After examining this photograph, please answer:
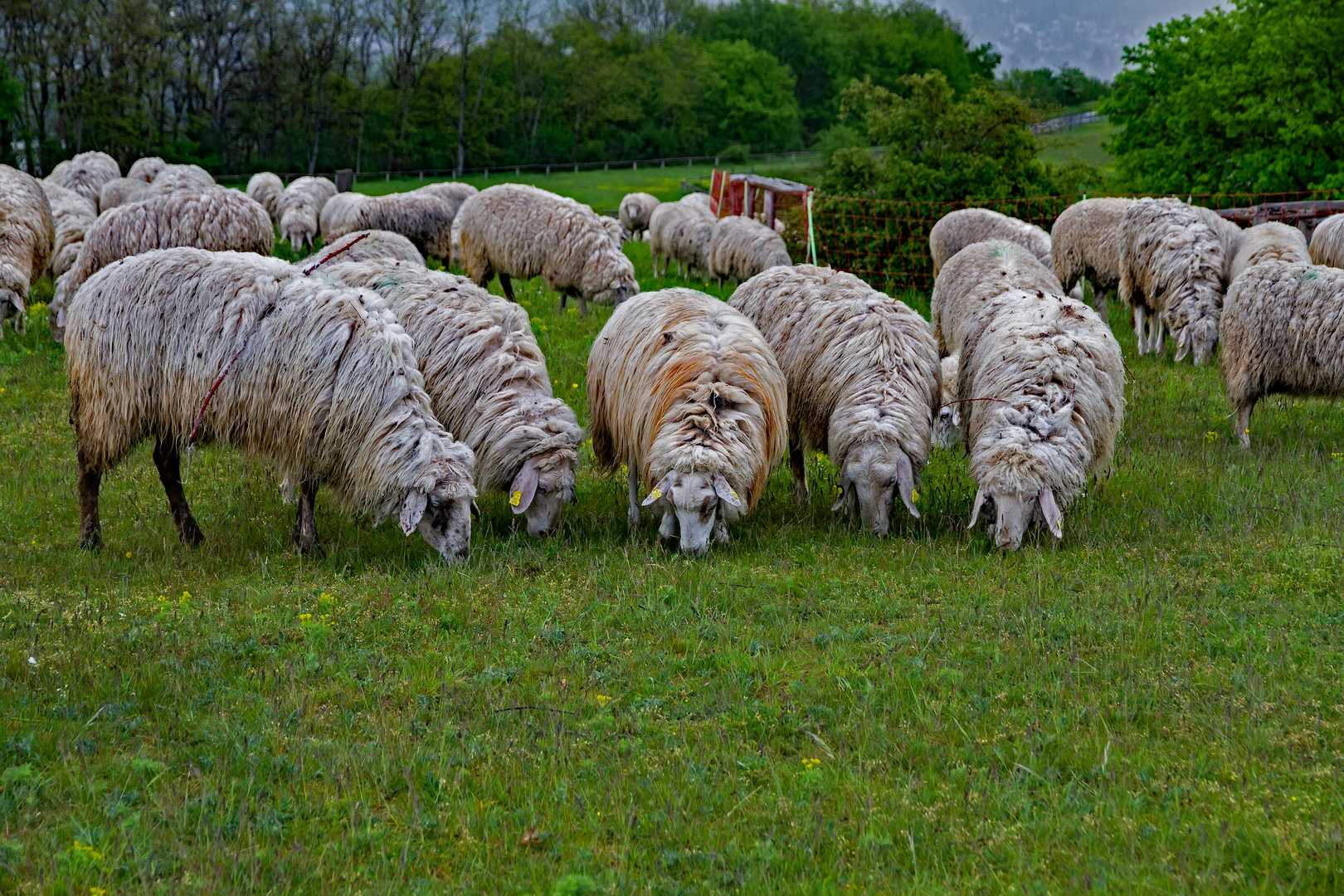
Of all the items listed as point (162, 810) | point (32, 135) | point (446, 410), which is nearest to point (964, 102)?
point (446, 410)

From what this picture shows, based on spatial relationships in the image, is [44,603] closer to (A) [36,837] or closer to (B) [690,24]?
(A) [36,837]

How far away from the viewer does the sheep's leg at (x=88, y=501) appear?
24.9 feet

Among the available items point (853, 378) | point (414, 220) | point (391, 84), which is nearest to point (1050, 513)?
point (853, 378)

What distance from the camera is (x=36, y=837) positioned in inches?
148

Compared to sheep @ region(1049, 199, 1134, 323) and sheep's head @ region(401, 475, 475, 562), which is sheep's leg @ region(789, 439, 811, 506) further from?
sheep @ region(1049, 199, 1134, 323)

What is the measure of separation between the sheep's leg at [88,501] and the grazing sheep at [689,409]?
11.3 feet

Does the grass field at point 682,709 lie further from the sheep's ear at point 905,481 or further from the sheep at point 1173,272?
the sheep at point 1173,272

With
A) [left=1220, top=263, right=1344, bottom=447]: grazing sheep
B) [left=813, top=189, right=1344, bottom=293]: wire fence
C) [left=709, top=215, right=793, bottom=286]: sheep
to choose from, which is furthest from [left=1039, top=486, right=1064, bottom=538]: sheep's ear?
[left=709, top=215, right=793, bottom=286]: sheep

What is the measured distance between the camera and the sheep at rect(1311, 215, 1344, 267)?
14.2m

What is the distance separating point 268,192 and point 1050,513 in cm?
2734

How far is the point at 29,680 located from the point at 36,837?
4.97 feet

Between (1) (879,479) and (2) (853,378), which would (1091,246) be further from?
(1) (879,479)

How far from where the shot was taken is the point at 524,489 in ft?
25.3

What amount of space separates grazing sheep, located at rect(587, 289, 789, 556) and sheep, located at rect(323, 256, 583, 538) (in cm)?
47
